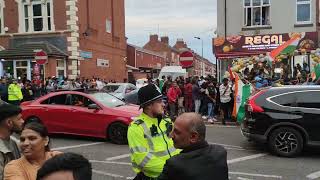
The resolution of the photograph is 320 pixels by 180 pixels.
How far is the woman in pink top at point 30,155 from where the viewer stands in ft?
10.8

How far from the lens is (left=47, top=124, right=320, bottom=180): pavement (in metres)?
8.64

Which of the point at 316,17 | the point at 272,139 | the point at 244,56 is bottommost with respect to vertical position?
the point at 272,139

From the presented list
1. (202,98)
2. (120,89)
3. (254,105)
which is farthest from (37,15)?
(254,105)

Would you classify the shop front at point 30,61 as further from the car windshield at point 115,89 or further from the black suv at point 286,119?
the black suv at point 286,119

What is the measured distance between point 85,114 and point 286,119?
5.17 meters

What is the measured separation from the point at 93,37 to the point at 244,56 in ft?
52.1

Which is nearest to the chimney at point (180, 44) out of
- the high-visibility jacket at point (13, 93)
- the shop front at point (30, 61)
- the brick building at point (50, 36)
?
the brick building at point (50, 36)

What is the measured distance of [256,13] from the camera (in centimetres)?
2475

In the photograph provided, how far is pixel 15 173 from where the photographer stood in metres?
3.27

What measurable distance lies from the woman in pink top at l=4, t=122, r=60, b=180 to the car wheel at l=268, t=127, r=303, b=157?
298 inches

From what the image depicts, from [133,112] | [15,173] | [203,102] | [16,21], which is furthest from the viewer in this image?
[16,21]

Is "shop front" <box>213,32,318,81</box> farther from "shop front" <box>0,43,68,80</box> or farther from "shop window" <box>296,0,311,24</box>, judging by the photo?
"shop front" <box>0,43,68,80</box>

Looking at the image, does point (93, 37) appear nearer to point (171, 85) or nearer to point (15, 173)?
point (171, 85)

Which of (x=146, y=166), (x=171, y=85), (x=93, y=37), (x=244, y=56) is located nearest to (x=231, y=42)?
(x=244, y=56)
